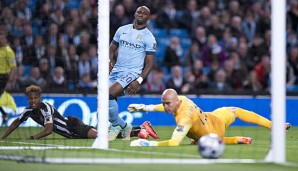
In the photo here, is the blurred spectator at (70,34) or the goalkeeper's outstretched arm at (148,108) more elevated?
the blurred spectator at (70,34)

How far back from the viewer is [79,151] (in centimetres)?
1153

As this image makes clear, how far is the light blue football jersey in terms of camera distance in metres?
14.4

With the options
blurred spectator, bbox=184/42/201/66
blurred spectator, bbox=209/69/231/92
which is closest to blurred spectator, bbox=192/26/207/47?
blurred spectator, bbox=184/42/201/66

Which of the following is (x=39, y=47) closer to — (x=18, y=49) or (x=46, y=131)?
(x=18, y=49)

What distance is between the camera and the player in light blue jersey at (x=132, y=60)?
14.2 m

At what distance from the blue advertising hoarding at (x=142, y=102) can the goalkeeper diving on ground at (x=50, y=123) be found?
14.9ft

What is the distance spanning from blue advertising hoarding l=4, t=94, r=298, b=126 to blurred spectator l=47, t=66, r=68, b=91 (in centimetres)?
25

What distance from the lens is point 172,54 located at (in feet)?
74.1

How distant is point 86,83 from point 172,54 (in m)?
3.00

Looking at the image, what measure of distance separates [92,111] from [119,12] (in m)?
3.04

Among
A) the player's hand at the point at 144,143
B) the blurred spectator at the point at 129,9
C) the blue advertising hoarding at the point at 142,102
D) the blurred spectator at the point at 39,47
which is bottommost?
the blue advertising hoarding at the point at 142,102

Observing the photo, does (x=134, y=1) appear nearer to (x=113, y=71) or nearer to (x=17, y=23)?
(x=17, y=23)

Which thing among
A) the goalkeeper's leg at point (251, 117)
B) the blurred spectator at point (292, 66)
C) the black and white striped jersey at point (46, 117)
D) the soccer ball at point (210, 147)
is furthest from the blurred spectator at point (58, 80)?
the soccer ball at point (210, 147)

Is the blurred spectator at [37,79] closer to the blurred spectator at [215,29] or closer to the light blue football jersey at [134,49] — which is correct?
the light blue football jersey at [134,49]
